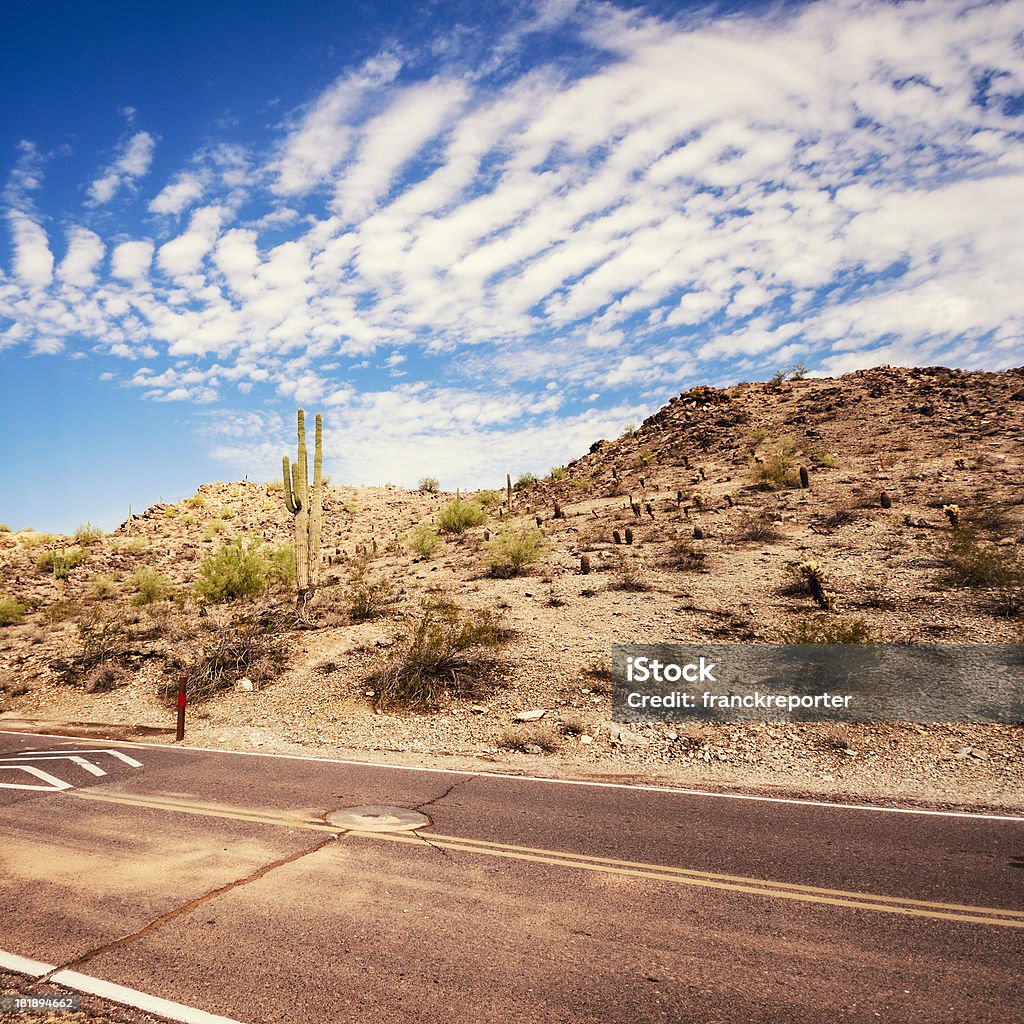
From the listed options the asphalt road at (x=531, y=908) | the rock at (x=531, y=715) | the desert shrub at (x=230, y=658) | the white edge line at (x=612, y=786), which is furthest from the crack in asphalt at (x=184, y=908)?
the desert shrub at (x=230, y=658)

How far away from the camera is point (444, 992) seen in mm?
3861

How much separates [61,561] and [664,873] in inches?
1427

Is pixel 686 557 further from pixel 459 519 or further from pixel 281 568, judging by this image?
pixel 281 568

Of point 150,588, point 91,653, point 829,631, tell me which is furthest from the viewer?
point 150,588

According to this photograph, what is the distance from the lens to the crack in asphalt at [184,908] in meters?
4.20

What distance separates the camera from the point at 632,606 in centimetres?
1645

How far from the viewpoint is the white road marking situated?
3.62m

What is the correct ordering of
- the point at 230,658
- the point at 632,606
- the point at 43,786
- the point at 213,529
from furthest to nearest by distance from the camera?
the point at 213,529 → the point at 632,606 → the point at 230,658 → the point at 43,786

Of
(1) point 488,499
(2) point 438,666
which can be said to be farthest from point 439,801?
(1) point 488,499

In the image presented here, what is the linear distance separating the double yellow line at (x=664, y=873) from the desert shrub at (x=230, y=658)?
8.05 meters

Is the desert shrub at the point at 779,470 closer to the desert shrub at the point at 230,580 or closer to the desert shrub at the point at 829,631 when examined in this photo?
the desert shrub at the point at 829,631

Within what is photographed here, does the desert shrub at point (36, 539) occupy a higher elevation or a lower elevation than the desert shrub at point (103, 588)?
higher

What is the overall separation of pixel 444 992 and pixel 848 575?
15.6m

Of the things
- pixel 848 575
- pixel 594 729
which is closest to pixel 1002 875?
pixel 594 729
